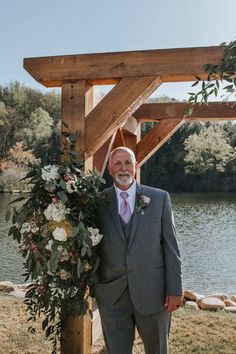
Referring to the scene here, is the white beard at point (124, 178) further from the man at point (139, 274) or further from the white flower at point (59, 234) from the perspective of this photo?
the white flower at point (59, 234)

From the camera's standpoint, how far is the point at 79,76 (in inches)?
116

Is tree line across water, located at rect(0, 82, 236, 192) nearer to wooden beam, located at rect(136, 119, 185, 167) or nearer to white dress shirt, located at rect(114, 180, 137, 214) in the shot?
wooden beam, located at rect(136, 119, 185, 167)

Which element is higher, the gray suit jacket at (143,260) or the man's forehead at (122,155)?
the man's forehead at (122,155)

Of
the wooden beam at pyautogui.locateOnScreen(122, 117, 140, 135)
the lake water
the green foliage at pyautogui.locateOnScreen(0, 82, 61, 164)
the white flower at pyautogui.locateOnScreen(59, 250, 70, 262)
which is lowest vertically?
the lake water

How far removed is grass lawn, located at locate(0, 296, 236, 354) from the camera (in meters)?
3.75

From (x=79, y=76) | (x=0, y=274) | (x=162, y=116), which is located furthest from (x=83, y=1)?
(x=79, y=76)

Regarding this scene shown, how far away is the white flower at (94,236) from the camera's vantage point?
7.92 feet

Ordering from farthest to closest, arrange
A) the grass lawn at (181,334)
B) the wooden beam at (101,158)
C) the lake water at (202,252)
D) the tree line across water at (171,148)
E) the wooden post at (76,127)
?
the tree line across water at (171,148)
the lake water at (202,252)
the grass lawn at (181,334)
the wooden beam at (101,158)
the wooden post at (76,127)

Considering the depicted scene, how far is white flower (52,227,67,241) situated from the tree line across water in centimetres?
2564

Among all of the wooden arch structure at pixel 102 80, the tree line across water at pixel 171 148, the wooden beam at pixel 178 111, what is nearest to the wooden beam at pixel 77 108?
the wooden arch structure at pixel 102 80

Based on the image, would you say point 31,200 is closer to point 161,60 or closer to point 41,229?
point 41,229

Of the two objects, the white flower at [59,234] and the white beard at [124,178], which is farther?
the white beard at [124,178]

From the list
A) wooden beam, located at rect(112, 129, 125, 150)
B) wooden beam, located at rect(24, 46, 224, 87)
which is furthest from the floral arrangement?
wooden beam, located at rect(112, 129, 125, 150)

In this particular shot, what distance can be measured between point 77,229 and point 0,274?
645cm
